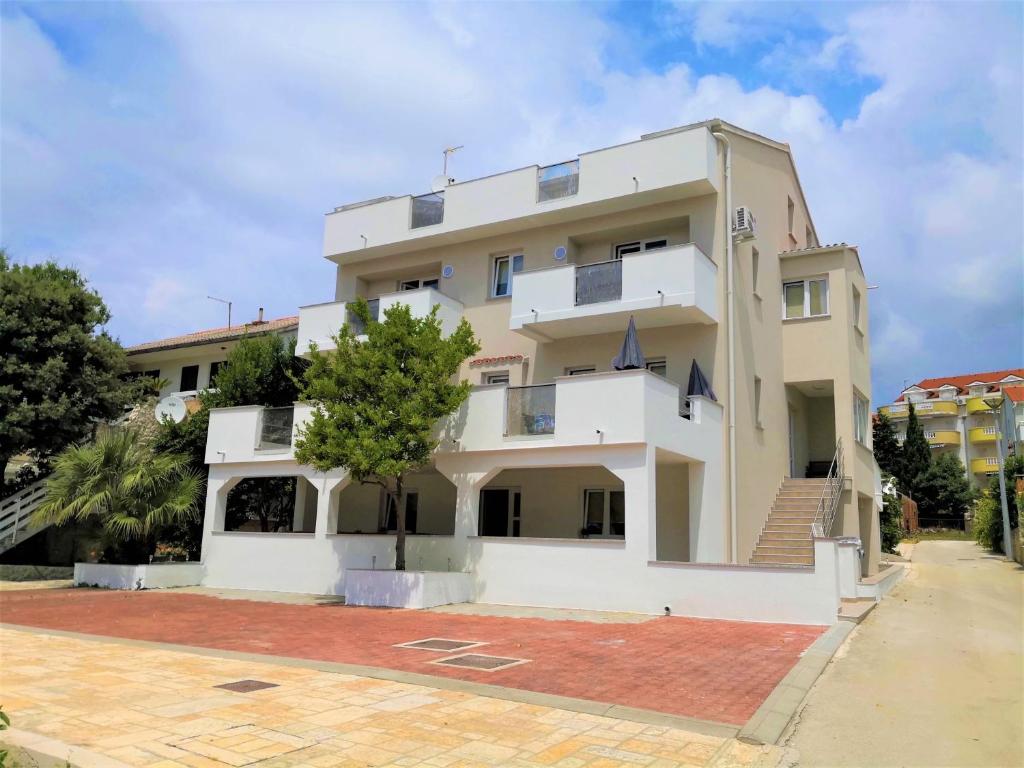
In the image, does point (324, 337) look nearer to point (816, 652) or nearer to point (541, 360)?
point (541, 360)

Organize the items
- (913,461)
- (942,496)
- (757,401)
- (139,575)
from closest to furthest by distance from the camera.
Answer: (139,575) → (757,401) → (942,496) → (913,461)

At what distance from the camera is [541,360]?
20328 mm

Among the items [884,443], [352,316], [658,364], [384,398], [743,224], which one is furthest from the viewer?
[884,443]

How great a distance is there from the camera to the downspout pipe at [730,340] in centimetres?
1770

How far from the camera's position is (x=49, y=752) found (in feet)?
18.0

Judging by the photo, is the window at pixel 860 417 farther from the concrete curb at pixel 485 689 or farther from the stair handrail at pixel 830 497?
the concrete curb at pixel 485 689

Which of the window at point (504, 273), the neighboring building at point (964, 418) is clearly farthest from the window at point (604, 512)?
the neighboring building at point (964, 418)

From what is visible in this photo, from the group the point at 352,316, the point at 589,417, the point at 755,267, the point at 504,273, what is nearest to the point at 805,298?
the point at 755,267

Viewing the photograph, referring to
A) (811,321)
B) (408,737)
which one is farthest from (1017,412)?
(408,737)

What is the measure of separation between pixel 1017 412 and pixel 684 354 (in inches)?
2190

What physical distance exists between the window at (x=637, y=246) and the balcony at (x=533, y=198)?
1.12 meters

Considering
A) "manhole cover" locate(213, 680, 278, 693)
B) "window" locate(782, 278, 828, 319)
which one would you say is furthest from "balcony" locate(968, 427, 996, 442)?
"manhole cover" locate(213, 680, 278, 693)

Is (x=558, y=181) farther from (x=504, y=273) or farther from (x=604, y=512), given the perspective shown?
(x=604, y=512)

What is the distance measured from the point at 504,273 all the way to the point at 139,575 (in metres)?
12.2
